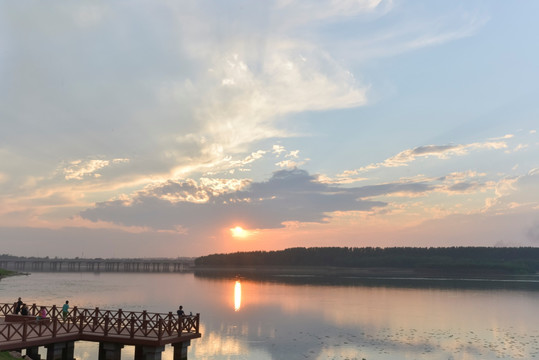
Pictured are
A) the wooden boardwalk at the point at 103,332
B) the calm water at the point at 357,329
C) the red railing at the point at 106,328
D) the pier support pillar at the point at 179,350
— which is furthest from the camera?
the calm water at the point at 357,329

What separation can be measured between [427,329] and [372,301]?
37.4 meters

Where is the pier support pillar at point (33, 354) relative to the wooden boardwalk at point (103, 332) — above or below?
below

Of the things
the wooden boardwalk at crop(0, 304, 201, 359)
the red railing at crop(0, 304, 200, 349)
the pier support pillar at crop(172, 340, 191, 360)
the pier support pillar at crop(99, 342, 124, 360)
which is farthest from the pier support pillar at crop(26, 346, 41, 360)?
the pier support pillar at crop(172, 340, 191, 360)

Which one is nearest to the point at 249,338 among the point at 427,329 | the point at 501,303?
the point at 427,329

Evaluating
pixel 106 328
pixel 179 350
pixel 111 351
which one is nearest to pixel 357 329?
pixel 179 350

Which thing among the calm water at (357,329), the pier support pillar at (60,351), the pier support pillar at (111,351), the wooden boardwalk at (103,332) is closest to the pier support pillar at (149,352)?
the wooden boardwalk at (103,332)

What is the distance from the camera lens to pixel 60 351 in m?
35.0

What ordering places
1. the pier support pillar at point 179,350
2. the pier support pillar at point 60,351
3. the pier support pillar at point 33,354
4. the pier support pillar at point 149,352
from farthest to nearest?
1. the pier support pillar at point 33,354
2. the pier support pillar at point 179,350
3. the pier support pillar at point 60,351
4. the pier support pillar at point 149,352

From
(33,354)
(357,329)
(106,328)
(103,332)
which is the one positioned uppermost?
(106,328)

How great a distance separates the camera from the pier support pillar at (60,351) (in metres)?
34.5

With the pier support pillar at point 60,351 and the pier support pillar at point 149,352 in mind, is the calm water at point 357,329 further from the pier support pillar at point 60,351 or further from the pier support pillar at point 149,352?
the pier support pillar at point 149,352

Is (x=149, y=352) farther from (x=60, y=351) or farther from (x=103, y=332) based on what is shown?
(x=60, y=351)

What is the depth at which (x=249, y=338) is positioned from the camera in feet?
175

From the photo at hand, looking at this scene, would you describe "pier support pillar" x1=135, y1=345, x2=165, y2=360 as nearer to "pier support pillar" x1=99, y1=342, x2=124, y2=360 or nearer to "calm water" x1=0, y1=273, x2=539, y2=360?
"pier support pillar" x1=99, y1=342, x2=124, y2=360
